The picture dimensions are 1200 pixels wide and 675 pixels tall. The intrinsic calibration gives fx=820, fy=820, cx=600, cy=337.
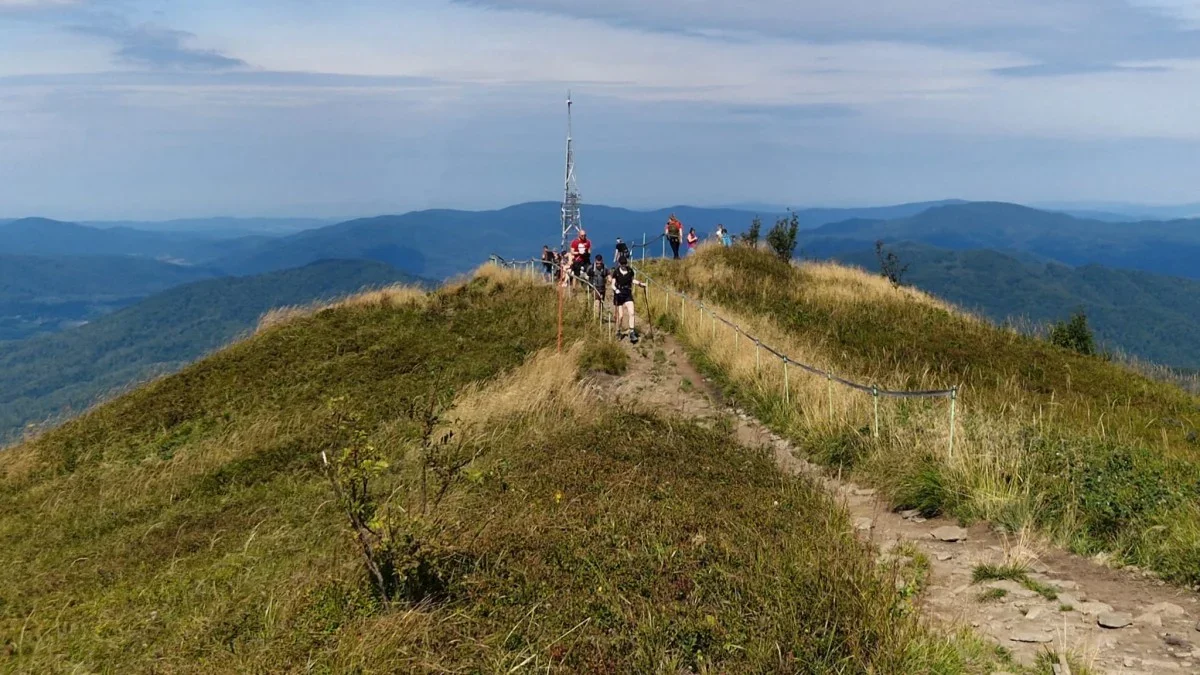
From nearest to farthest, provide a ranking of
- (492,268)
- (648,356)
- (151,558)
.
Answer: (151,558) < (648,356) < (492,268)

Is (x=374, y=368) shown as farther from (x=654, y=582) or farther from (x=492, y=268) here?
(x=654, y=582)

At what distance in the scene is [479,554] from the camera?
6.79m

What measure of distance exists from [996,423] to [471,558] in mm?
6635

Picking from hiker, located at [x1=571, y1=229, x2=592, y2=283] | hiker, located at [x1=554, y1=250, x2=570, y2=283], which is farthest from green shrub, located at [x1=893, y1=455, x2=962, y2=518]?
hiker, located at [x1=554, y1=250, x2=570, y2=283]

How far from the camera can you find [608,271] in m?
23.2

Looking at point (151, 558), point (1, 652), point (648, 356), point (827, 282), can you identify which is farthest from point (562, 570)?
point (827, 282)

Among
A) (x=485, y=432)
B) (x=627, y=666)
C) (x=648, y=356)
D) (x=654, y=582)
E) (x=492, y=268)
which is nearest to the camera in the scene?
(x=627, y=666)

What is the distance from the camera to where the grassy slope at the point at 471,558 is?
17.5ft

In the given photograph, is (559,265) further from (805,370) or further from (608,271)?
(805,370)

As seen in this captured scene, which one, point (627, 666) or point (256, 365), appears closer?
point (627, 666)

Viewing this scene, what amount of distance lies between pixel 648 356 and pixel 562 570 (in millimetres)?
11320

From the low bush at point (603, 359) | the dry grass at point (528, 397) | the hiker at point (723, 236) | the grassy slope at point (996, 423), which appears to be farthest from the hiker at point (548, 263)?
the dry grass at point (528, 397)

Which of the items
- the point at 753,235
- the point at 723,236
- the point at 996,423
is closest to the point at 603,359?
the point at 996,423

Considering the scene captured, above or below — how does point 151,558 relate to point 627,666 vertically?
below
